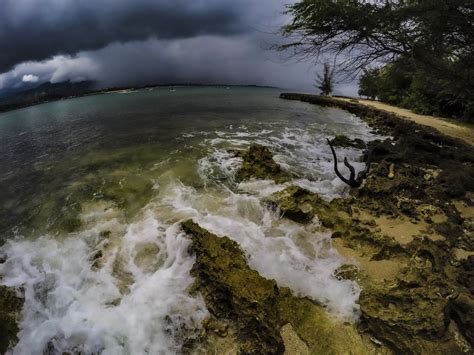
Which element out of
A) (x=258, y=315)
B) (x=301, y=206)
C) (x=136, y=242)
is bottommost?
(x=136, y=242)

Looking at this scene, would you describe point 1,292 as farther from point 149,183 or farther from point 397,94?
point 397,94

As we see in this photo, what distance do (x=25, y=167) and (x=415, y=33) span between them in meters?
18.1

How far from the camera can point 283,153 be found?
1509 centimetres

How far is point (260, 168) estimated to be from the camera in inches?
416

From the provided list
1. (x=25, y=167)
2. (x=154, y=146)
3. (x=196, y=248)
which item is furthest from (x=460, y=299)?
(x=25, y=167)

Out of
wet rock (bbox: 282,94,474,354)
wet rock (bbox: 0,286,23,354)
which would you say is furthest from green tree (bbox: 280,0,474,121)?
wet rock (bbox: 0,286,23,354)

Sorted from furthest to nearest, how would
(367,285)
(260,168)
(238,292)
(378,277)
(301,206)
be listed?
(260,168) → (301,206) → (378,277) → (367,285) → (238,292)

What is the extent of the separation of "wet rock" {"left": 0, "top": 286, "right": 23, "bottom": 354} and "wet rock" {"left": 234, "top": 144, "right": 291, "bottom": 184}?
7.05m

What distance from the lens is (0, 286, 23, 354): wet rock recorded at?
4.43 m

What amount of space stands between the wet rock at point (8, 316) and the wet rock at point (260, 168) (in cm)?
705

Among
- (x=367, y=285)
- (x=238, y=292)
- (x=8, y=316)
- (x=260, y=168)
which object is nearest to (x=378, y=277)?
(x=367, y=285)

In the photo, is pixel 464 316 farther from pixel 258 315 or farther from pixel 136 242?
pixel 136 242

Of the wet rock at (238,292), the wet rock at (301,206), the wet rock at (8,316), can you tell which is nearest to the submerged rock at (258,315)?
the wet rock at (238,292)

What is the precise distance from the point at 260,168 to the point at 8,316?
7.88 meters
